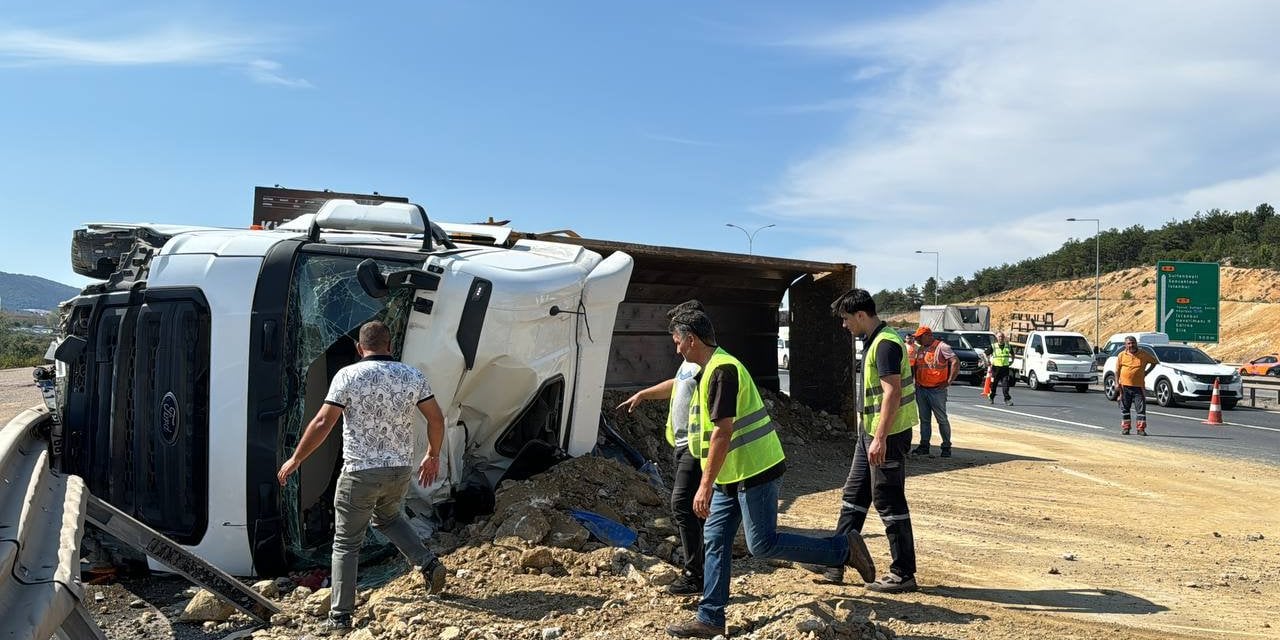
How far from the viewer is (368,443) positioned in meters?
4.68

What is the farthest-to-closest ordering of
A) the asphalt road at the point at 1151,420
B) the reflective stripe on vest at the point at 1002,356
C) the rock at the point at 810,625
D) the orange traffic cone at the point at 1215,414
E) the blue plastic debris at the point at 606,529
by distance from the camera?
1. the reflective stripe on vest at the point at 1002,356
2. the orange traffic cone at the point at 1215,414
3. the asphalt road at the point at 1151,420
4. the blue plastic debris at the point at 606,529
5. the rock at the point at 810,625

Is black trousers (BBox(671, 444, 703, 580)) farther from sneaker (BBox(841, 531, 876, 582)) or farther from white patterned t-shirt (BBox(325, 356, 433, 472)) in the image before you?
white patterned t-shirt (BBox(325, 356, 433, 472))

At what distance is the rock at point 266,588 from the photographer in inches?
197

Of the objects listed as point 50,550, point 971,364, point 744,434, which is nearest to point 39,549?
point 50,550

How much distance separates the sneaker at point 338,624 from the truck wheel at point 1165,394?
21.1m

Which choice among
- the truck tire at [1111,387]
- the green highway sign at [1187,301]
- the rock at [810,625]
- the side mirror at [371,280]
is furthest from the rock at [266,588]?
the green highway sign at [1187,301]

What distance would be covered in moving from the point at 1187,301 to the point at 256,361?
32494mm

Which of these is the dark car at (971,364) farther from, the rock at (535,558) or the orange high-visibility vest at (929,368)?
the rock at (535,558)

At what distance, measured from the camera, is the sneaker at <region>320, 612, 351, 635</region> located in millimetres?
4578

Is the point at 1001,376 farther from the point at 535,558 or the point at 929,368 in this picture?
the point at 535,558

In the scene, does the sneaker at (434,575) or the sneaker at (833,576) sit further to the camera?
the sneaker at (833,576)

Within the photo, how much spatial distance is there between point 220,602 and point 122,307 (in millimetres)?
1773

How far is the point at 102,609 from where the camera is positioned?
509 centimetres

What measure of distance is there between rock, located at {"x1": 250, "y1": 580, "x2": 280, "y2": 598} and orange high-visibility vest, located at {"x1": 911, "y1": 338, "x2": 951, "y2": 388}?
7591 mm
